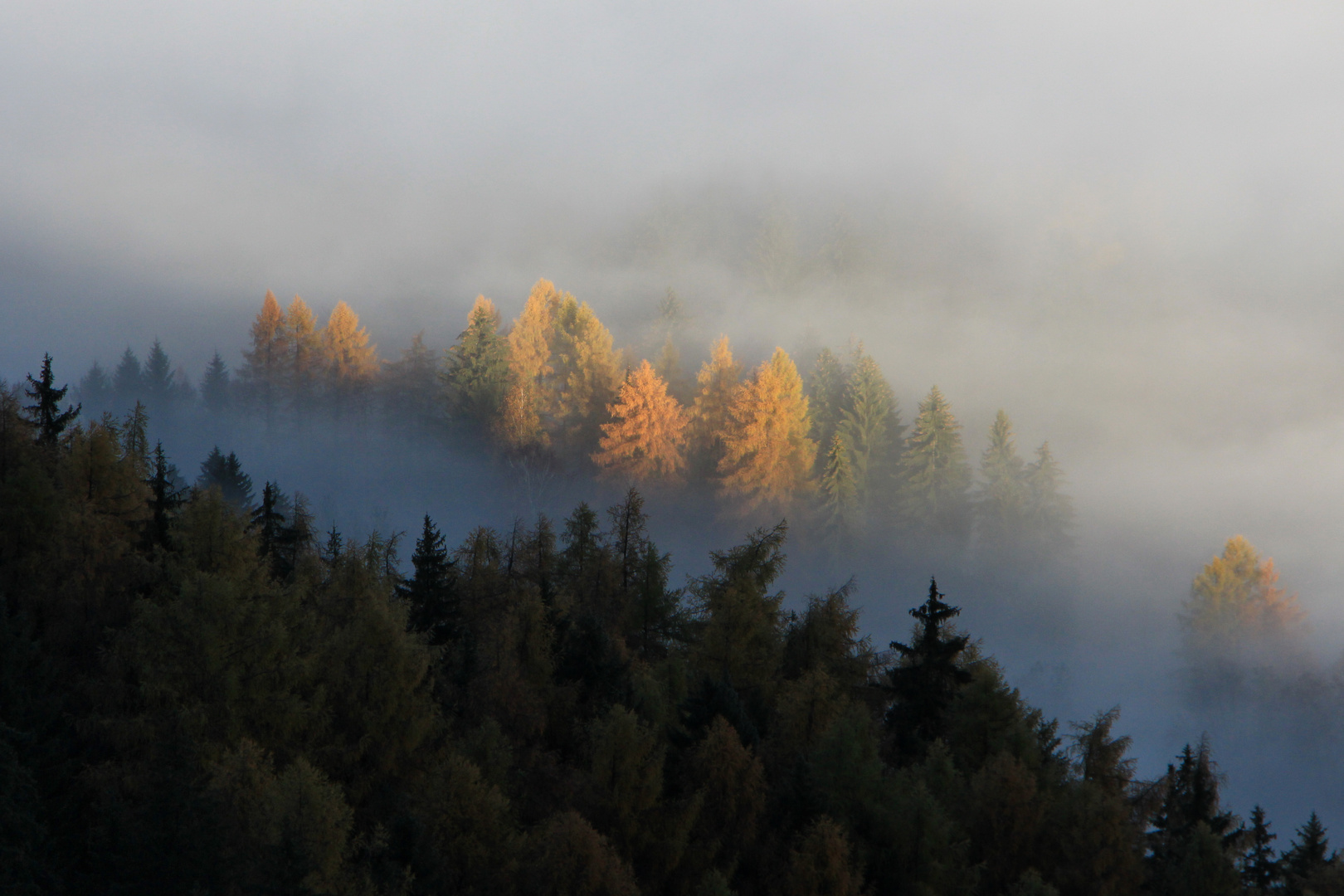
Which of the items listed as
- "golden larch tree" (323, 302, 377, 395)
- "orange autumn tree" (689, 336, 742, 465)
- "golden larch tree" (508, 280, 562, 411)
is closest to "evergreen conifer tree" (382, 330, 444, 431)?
"golden larch tree" (323, 302, 377, 395)

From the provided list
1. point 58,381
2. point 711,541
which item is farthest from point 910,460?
point 58,381

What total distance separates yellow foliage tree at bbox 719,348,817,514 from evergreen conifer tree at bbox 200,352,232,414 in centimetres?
4753

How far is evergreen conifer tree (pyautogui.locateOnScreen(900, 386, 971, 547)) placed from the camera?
80.4 m

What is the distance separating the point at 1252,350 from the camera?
153125 millimetres

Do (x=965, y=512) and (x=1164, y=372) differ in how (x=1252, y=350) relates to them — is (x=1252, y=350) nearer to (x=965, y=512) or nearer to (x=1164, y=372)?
(x=1164, y=372)

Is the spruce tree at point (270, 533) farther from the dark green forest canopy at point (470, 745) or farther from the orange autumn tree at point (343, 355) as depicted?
the orange autumn tree at point (343, 355)

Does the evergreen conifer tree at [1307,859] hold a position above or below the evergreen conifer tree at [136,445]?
below

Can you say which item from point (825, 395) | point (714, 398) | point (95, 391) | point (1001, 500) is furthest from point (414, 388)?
point (1001, 500)

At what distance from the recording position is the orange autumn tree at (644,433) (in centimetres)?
7431

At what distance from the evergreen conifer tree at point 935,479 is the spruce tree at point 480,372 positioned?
3131cm

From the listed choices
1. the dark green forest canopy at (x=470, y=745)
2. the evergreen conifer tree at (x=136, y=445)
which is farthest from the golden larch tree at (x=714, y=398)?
the evergreen conifer tree at (x=136, y=445)

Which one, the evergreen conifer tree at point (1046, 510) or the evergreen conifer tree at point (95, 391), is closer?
the evergreen conifer tree at point (1046, 510)

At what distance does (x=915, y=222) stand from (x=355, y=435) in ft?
285

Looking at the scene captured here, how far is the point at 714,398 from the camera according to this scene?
78312 millimetres
